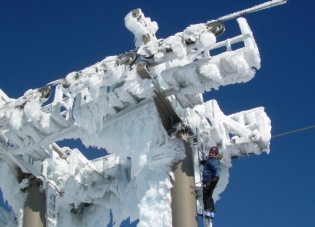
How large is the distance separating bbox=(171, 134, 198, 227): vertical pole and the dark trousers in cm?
29

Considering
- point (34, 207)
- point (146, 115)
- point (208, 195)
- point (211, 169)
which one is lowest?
point (208, 195)

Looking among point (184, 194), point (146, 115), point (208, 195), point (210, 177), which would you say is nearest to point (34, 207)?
point (146, 115)

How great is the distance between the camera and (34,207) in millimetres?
17359

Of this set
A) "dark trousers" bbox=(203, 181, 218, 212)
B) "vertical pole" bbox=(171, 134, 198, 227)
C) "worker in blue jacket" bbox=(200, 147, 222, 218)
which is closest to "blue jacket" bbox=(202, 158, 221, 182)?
"worker in blue jacket" bbox=(200, 147, 222, 218)

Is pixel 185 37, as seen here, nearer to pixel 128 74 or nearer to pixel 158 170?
pixel 128 74

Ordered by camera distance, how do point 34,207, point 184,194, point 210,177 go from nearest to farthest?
point 184,194
point 210,177
point 34,207

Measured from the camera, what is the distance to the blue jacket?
13898mm

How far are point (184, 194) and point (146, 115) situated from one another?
6.67 feet

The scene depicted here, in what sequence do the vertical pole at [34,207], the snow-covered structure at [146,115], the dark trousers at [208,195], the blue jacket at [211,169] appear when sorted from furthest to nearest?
the vertical pole at [34,207] → the blue jacket at [211,169] → the dark trousers at [208,195] → the snow-covered structure at [146,115]

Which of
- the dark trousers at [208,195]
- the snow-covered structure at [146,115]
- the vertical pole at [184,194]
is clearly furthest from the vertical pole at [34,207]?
the dark trousers at [208,195]

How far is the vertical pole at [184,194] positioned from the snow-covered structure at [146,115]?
15 cm

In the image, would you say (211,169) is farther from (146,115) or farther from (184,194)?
(146,115)

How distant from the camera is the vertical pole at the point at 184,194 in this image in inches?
520

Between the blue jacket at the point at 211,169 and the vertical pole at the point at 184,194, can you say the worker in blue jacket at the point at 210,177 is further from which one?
the vertical pole at the point at 184,194
